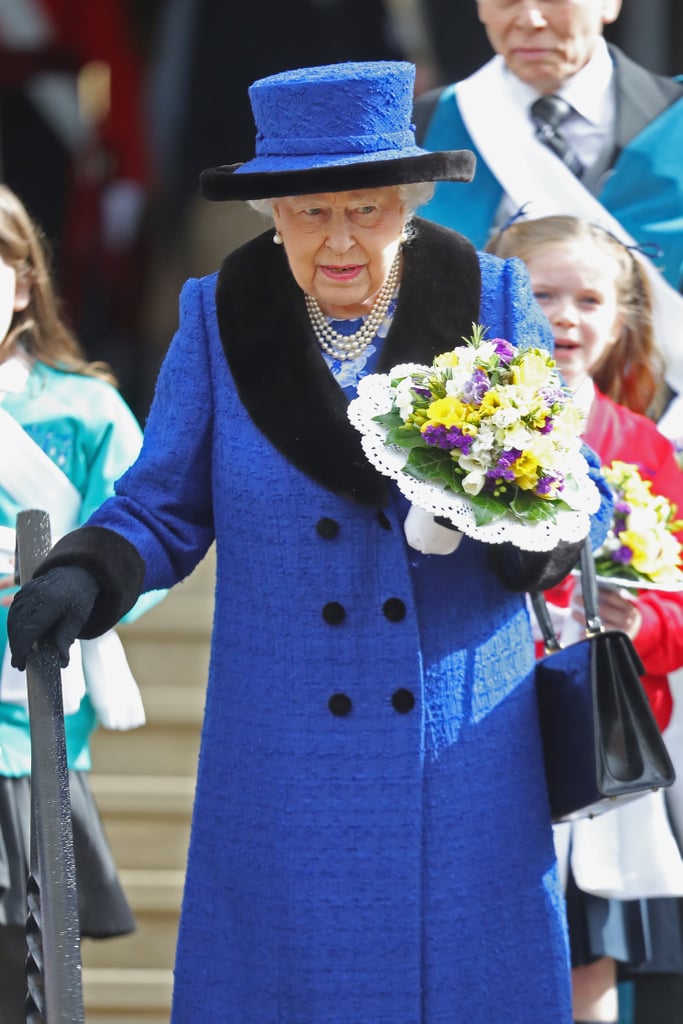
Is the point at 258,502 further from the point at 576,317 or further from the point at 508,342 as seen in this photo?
the point at 576,317

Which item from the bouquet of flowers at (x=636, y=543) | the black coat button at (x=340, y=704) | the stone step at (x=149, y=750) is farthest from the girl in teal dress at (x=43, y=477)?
the stone step at (x=149, y=750)

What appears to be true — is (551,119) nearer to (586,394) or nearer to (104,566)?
(586,394)

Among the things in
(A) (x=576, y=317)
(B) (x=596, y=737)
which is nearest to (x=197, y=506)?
(B) (x=596, y=737)

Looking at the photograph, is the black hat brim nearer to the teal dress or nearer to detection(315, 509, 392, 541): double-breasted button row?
detection(315, 509, 392, 541): double-breasted button row

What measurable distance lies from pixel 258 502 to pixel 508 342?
45 centimetres

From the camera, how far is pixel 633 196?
395 cm

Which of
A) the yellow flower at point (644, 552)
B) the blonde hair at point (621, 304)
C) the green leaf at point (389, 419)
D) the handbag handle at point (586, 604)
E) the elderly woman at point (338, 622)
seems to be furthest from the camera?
the blonde hair at point (621, 304)

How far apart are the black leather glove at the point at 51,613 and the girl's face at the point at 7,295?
1.03 metres

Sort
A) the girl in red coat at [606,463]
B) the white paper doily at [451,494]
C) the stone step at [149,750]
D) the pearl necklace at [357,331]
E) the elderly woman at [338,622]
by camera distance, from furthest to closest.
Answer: the stone step at [149,750], the girl in red coat at [606,463], the pearl necklace at [357,331], the elderly woman at [338,622], the white paper doily at [451,494]

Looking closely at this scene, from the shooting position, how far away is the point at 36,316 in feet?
13.0

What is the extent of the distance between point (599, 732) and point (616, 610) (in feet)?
2.29

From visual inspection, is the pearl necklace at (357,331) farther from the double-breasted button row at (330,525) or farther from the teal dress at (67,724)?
the teal dress at (67,724)

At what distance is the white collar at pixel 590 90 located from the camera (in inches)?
154

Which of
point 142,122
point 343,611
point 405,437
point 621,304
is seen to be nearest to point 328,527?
point 343,611
